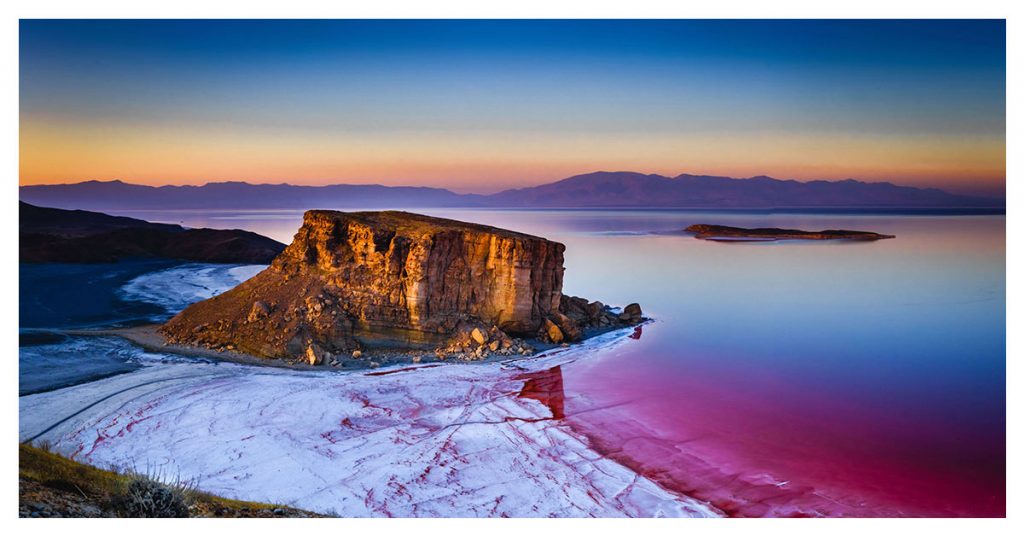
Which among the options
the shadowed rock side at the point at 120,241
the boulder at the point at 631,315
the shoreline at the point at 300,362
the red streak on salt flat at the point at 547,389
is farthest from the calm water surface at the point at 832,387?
the shadowed rock side at the point at 120,241

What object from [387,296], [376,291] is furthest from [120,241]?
[387,296]

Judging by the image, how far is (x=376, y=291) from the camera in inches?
612

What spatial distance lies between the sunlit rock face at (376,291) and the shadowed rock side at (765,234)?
17165 millimetres

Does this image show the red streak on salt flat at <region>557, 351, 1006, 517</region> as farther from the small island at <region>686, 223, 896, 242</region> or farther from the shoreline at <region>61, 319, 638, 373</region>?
the small island at <region>686, 223, 896, 242</region>

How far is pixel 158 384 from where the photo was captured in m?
12.6

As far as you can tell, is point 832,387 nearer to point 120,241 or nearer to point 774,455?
point 774,455

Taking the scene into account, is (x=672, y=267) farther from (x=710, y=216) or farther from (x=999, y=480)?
(x=710, y=216)

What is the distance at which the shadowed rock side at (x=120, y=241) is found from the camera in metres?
19.7

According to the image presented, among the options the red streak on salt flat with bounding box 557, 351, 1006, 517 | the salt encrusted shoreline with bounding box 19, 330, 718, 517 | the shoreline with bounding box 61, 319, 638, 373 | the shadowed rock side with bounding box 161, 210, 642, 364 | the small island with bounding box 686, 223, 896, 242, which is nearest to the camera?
the salt encrusted shoreline with bounding box 19, 330, 718, 517

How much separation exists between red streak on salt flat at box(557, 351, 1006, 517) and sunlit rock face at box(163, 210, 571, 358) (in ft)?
12.1

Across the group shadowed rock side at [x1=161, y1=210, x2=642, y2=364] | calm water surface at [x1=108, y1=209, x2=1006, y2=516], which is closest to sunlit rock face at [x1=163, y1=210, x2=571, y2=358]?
shadowed rock side at [x1=161, y1=210, x2=642, y2=364]

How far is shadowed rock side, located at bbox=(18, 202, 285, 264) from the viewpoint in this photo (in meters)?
19.7

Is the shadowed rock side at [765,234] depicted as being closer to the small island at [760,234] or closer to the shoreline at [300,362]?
the small island at [760,234]

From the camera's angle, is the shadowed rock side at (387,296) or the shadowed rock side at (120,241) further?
the shadowed rock side at (120,241)
